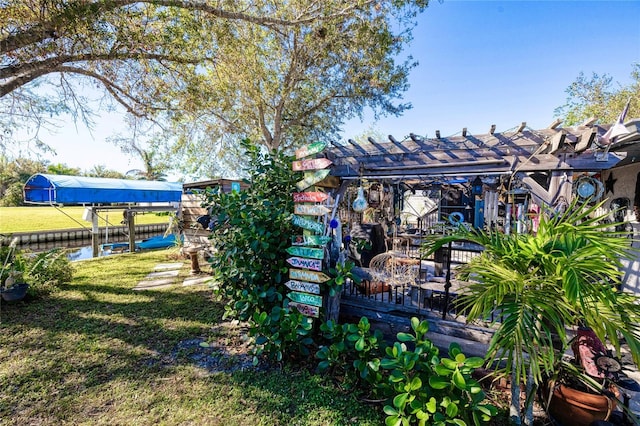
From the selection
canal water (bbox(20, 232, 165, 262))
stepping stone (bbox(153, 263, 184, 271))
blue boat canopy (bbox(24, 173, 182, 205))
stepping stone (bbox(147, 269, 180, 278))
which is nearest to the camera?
stepping stone (bbox(147, 269, 180, 278))

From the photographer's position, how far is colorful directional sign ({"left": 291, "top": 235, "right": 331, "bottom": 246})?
285 cm

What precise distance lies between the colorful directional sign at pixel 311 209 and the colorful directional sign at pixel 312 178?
0.21 meters

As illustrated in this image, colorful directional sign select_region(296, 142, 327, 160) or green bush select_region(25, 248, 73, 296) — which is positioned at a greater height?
colorful directional sign select_region(296, 142, 327, 160)

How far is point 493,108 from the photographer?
10.2m

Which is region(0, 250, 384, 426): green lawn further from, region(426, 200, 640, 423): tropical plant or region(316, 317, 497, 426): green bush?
region(426, 200, 640, 423): tropical plant

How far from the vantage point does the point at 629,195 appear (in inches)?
182

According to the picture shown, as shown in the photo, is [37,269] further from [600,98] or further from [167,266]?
[600,98]

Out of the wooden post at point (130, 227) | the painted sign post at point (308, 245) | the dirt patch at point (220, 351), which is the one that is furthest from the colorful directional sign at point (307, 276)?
the wooden post at point (130, 227)

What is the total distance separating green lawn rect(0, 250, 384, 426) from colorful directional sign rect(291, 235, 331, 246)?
55.1 inches

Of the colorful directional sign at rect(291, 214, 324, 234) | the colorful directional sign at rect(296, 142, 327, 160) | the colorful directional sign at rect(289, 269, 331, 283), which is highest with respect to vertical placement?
the colorful directional sign at rect(296, 142, 327, 160)

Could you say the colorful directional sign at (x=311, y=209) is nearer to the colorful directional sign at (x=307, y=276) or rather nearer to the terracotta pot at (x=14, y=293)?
the colorful directional sign at (x=307, y=276)

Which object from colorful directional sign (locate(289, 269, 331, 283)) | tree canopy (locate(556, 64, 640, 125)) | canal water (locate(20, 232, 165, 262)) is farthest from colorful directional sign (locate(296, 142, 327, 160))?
canal water (locate(20, 232, 165, 262))

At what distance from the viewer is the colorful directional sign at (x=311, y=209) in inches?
112

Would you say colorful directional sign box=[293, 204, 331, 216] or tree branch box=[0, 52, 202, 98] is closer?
colorful directional sign box=[293, 204, 331, 216]
